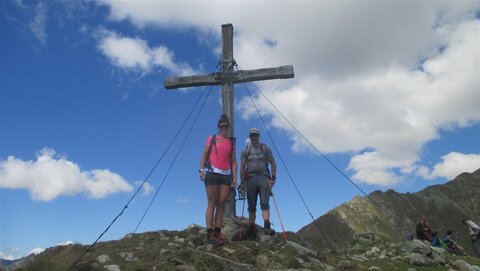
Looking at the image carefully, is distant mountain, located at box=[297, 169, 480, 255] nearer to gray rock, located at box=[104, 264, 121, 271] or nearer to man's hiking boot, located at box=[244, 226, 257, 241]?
man's hiking boot, located at box=[244, 226, 257, 241]

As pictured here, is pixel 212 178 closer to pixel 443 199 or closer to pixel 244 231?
pixel 244 231

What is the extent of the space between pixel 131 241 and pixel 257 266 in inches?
177

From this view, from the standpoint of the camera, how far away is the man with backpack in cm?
1107

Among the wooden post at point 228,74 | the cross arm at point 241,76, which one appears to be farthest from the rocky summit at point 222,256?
the cross arm at point 241,76

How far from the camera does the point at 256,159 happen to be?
1124cm

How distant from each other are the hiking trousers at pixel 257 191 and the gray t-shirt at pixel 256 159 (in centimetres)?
18

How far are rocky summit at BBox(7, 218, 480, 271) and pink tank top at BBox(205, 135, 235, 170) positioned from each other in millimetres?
1850

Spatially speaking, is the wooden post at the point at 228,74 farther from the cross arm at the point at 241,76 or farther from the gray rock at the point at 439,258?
the gray rock at the point at 439,258

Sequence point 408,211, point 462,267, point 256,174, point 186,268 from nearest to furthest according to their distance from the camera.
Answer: point 186,268 → point 462,267 → point 256,174 → point 408,211

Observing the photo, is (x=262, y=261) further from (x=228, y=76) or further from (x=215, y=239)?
(x=228, y=76)

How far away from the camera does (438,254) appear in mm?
11898

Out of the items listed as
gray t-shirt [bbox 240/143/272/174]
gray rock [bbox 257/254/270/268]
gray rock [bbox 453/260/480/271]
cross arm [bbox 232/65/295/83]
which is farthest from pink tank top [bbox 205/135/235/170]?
gray rock [bbox 453/260/480/271]

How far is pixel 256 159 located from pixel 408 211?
140413 millimetres

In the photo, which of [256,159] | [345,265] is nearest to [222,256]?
[345,265]
